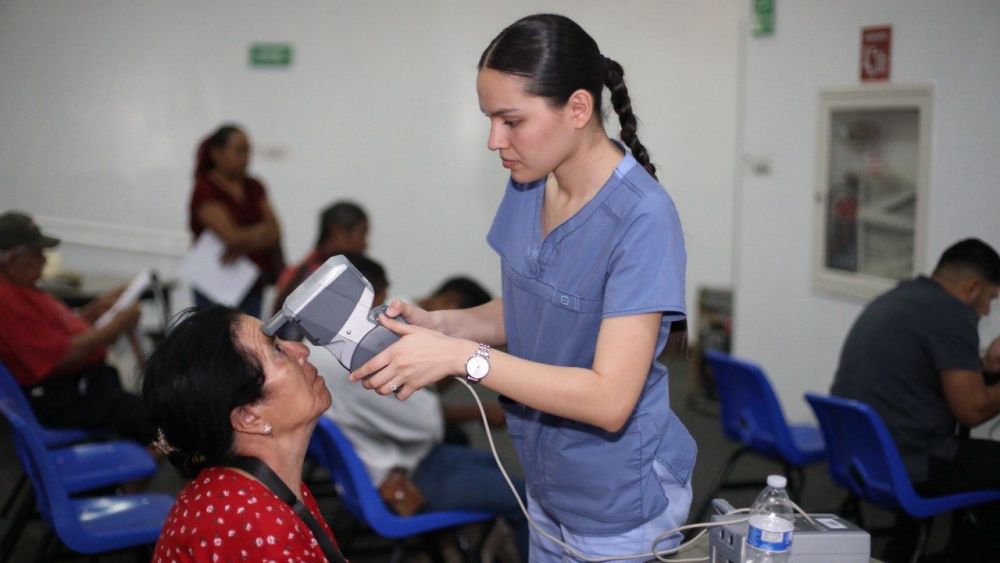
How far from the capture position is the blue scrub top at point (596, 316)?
1.42 metres

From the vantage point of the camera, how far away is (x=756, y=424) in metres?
3.34

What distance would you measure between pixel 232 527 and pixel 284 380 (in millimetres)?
239

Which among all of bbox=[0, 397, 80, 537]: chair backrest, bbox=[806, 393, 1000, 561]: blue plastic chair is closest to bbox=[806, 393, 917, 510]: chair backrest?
bbox=[806, 393, 1000, 561]: blue plastic chair

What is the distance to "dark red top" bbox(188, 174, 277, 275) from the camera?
14.3 feet

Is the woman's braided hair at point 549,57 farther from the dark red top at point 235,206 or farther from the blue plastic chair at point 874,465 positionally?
the dark red top at point 235,206

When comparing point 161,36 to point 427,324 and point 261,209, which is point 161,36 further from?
point 427,324

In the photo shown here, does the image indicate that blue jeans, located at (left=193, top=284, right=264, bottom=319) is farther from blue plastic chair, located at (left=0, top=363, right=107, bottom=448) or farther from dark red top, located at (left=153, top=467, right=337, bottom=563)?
dark red top, located at (left=153, top=467, right=337, bottom=563)

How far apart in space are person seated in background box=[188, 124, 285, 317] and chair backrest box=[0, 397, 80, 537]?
1.86 meters

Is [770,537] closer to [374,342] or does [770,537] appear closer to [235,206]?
[374,342]

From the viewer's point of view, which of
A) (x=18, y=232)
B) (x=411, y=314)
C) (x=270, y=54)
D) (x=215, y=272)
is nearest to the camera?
(x=411, y=314)

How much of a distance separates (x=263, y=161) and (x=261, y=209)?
1.70m

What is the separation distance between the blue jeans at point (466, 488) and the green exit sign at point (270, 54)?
3.75 meters

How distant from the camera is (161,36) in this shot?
18.9 ft

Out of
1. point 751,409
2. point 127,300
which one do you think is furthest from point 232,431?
point 751,409
